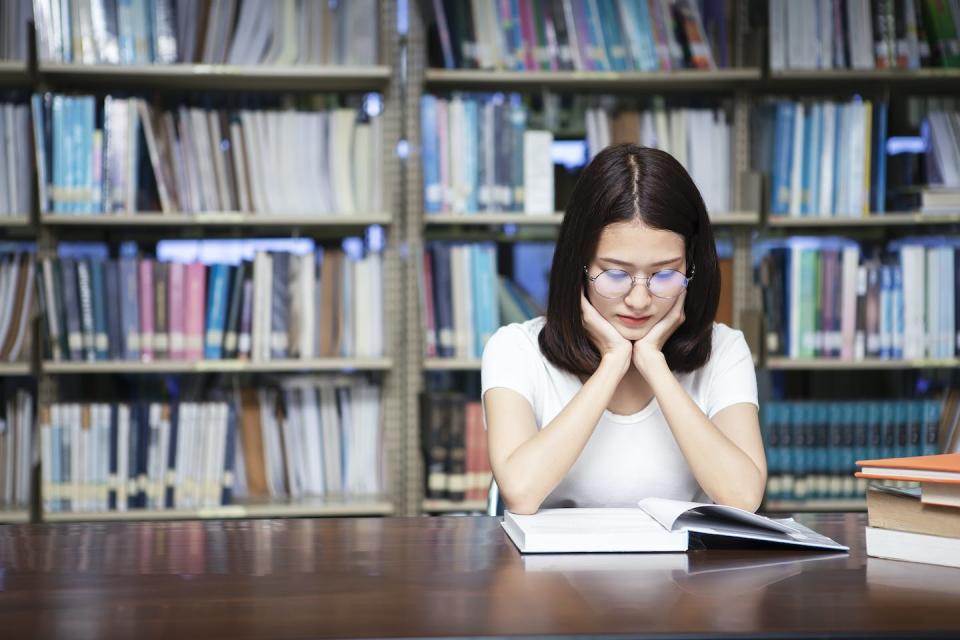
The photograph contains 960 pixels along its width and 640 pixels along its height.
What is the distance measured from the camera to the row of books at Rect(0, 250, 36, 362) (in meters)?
2.54

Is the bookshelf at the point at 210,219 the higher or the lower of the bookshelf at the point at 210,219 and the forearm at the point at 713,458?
the higher

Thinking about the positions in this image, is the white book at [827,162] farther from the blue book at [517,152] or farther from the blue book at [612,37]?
the blue book at [517,152]

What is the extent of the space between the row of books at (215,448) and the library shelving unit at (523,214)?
17cm

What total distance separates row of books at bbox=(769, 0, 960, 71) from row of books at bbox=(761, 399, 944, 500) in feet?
3.07

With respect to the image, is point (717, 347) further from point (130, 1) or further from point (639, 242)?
point (130, 1)

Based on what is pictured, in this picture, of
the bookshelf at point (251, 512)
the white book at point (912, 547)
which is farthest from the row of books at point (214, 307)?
the white book at point (912, 547)

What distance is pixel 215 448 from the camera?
258 cm

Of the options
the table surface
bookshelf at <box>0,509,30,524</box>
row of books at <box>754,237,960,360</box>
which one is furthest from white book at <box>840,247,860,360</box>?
bookshelf at <box>0,509,30,524</box>

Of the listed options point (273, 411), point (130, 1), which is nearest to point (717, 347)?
point (273, 411)

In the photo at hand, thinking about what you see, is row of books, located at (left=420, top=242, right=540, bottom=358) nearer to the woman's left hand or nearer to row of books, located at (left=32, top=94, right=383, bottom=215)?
row of books, located at (left=32, top=94, right=383, bottom=215)

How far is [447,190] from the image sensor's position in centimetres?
260

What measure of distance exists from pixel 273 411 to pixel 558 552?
1.74 m

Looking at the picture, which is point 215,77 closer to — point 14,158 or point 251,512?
point 14,158

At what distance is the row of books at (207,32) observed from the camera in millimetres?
2508
